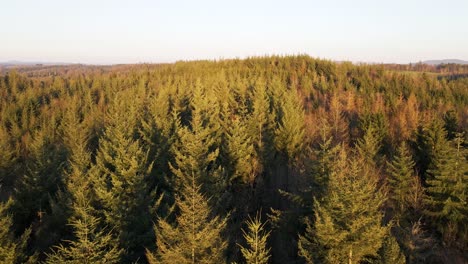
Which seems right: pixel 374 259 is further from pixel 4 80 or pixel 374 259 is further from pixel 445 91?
pixel 4 80

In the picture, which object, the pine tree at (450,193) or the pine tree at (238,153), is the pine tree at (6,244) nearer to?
the pine tree at (238,153)

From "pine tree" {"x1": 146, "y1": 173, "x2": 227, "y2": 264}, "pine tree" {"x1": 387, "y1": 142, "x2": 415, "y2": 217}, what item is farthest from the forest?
"pine tree" {"x1": 387, "y1": 142, "x2": 415, "y2": 217}

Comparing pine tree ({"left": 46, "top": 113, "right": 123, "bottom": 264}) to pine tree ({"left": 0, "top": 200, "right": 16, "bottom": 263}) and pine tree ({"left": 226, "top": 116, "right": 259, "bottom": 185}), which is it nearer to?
pine tree ({"left": 0, "top": 200, "right": 16, "bottom": 263})

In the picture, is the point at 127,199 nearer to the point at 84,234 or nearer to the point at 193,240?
the point at 84,234

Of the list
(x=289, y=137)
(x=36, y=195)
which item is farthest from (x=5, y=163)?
(x=289, y=137)

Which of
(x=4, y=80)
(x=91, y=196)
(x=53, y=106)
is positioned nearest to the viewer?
(x=91, y=196)

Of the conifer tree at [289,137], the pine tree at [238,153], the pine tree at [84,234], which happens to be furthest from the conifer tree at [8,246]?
the conifer tree at [289,137]

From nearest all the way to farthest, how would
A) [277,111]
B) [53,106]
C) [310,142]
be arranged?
[310,142] → [277,111] → [53,106]

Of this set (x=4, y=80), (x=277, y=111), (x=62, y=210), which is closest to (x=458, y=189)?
(x=277, y=111)
